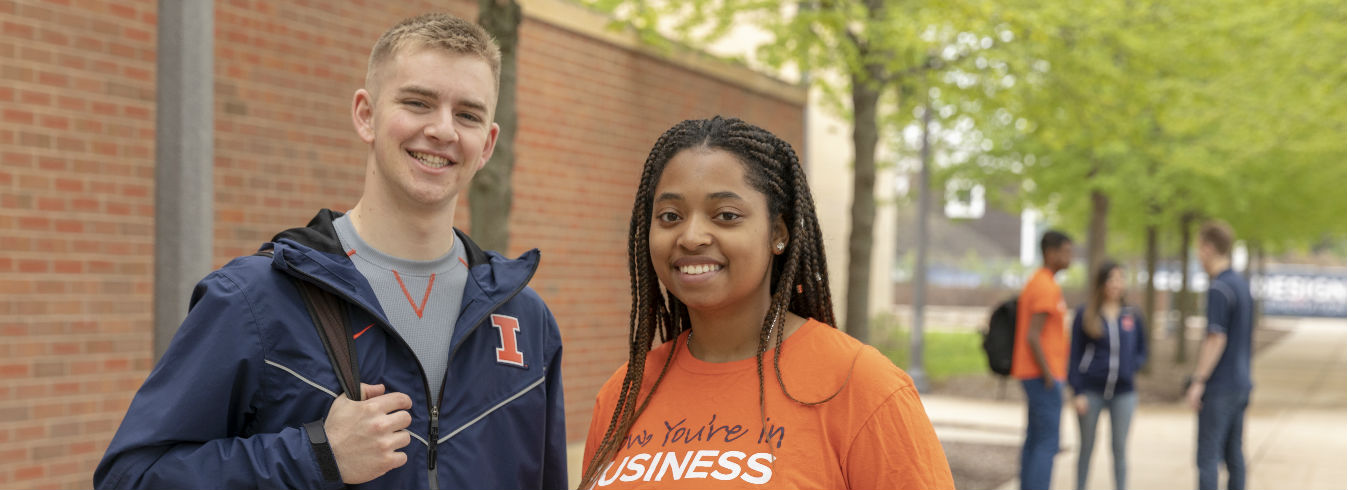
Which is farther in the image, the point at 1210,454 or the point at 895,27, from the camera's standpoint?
the point at 895,27

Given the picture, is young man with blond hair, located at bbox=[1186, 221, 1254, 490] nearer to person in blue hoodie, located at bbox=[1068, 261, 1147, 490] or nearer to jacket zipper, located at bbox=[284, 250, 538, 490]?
person in blue hoodie, located at bbox=[1068, 261, 1147, 490]

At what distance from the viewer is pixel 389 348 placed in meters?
2.32

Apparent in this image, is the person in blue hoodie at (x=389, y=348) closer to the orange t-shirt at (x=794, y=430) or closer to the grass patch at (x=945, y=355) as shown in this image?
the orange t-shirt at (x=794, y=430)

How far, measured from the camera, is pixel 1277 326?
122 feet

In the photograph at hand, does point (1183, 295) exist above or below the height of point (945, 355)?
above

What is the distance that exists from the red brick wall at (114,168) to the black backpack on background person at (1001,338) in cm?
339

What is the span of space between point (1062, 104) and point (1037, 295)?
7.87 feet

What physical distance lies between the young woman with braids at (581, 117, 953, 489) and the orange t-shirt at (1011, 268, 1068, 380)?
5.12 metres

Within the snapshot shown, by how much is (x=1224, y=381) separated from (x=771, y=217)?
5.51 meters

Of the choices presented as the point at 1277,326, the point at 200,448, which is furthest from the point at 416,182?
the point at 1277,326

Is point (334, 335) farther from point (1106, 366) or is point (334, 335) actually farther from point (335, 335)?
point (1106, 366)

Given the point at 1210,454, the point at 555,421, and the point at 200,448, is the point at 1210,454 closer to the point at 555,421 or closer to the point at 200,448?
the point at 555,421

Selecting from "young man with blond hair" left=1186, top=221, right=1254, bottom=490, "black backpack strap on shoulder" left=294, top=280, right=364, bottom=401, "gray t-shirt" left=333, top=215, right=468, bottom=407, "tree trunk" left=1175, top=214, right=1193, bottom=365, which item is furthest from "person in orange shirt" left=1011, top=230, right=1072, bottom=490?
"tree trunk" left=1175, top=214, right=1193, bottom=365

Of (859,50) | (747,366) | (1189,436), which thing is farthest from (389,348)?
(1189,436)
